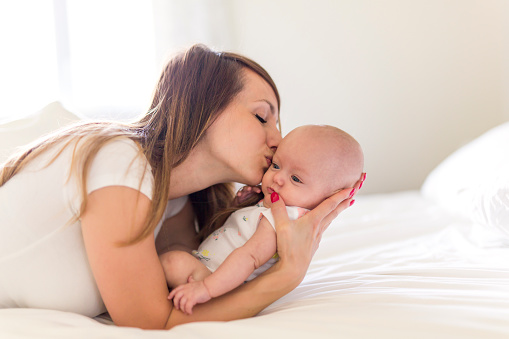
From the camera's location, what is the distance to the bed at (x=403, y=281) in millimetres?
763

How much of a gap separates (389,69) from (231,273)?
2.26 metres

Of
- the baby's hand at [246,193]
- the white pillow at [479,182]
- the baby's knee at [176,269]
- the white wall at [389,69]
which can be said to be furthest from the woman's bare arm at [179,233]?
the white wall at [389,69]

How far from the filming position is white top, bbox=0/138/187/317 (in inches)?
37.4

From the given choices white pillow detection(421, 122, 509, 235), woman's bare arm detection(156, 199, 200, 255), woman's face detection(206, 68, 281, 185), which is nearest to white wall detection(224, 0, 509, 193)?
white pillow detection(421, 122, 509, 235)

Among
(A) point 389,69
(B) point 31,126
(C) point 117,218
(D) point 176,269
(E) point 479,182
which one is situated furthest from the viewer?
(A) point 389,69

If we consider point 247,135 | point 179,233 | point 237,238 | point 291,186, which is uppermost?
point 247,135

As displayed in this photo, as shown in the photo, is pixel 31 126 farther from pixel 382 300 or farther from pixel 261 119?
pixel 382 300

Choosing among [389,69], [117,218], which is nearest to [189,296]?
[117,218]

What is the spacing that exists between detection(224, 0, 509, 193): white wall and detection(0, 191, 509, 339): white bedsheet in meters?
1.34

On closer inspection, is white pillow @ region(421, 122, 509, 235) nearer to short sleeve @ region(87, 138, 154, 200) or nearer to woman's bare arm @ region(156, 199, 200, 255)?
woman's bare arm @ region(156, 199, 200, 255)

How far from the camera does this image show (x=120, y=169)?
3.04 ft

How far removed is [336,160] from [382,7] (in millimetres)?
2073

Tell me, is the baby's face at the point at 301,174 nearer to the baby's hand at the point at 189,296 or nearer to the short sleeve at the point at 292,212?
the short sleeve at the point at 292,212

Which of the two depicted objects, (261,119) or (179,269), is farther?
(261,119)
